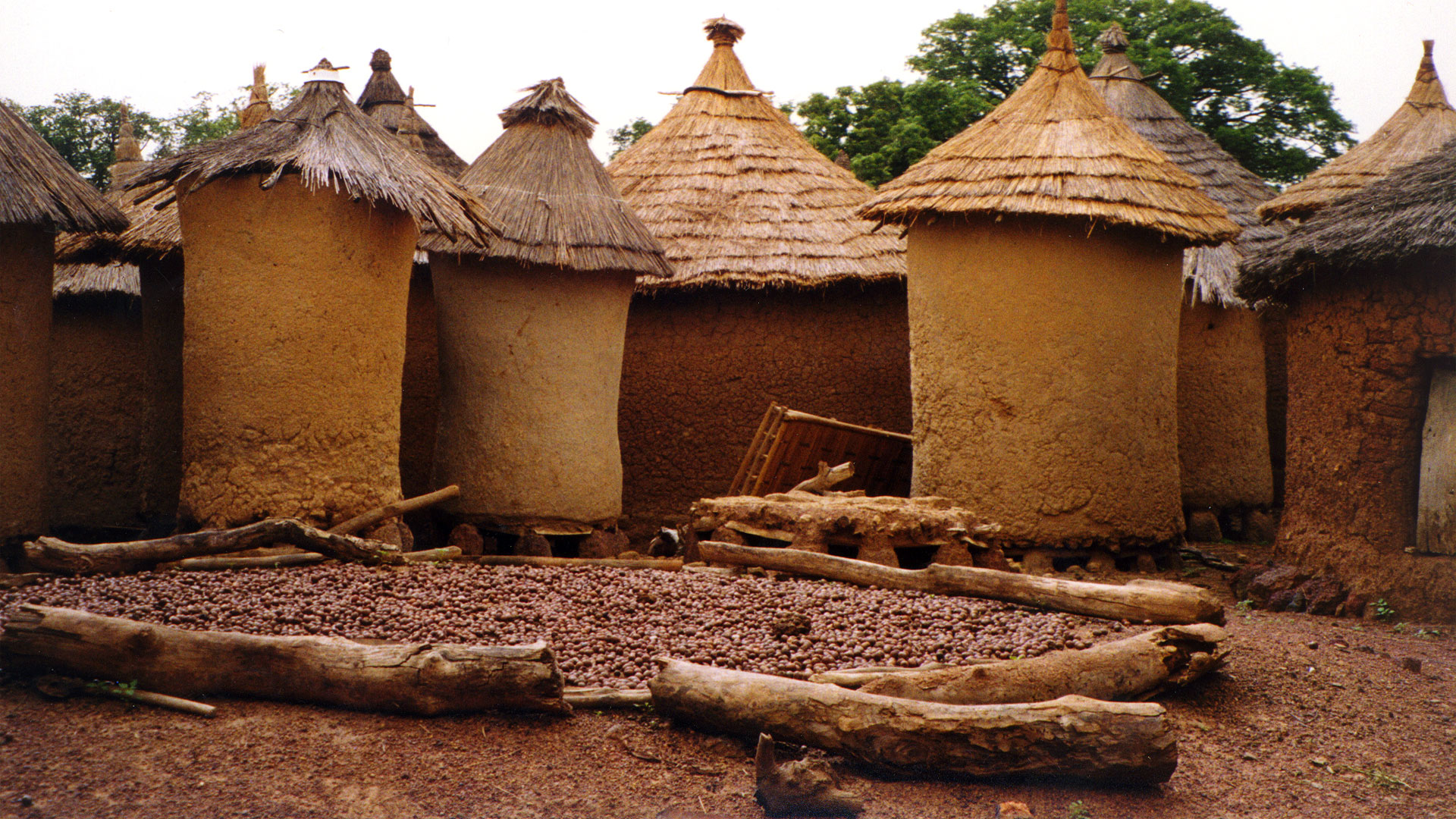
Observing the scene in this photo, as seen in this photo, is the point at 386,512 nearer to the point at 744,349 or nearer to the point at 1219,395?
the point at 744,349

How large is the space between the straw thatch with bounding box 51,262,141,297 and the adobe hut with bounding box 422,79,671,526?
9.04ft

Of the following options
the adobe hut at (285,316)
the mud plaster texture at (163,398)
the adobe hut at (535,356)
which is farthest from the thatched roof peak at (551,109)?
the mud plaster texture at (163,398)

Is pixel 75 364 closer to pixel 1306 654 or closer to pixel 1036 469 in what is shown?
pixel 1036 469

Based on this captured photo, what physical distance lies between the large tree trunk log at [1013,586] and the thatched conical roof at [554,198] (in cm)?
265

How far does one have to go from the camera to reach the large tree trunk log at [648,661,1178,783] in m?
3.37

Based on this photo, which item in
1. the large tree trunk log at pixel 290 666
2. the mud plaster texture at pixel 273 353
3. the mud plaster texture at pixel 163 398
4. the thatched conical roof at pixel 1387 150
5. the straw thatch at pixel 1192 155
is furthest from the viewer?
the straw thatch at pixel 1192 155

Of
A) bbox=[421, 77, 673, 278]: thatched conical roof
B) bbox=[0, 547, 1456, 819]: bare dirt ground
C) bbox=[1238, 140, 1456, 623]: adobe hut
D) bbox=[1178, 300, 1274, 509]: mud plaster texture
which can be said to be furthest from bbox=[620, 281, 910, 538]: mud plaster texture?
bbox=[0, 547, 1456, 819]: bare dirt ground

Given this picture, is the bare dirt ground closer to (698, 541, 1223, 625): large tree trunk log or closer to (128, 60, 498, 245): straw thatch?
(698, 541, 1223, 625): large tree trunk log

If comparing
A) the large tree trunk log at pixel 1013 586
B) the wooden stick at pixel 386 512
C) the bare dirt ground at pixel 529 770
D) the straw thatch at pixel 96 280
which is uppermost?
the straw thatch at pixel 96 280

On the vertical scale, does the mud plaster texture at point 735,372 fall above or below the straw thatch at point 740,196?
below

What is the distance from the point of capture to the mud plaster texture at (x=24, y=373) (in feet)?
21.0

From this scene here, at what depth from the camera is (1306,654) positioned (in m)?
5.02

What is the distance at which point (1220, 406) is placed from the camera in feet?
31.7

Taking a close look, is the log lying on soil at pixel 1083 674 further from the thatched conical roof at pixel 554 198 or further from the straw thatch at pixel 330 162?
the thatched conical roof at pixel 554 198
